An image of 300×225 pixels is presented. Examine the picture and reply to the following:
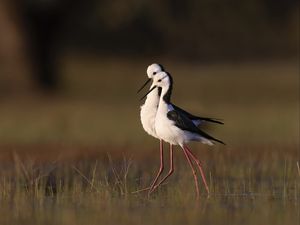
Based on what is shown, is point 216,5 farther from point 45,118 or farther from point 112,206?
point 112,206

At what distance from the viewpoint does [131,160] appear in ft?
40.6

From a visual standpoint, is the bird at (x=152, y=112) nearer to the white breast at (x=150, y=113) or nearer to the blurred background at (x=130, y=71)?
the white breast at (x=150, y=113)

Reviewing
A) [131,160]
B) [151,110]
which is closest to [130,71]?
[131,160]

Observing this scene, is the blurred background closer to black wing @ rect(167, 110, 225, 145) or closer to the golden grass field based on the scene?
the golden grass field

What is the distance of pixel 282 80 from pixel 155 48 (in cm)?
1263

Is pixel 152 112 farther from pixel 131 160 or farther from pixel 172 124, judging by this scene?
pixel 131 160

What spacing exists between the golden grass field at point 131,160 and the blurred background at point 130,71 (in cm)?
6

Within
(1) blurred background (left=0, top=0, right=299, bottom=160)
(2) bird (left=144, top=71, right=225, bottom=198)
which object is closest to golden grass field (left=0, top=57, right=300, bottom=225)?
(1) blurred background (left=0, top=0, right=299, bottom=160)

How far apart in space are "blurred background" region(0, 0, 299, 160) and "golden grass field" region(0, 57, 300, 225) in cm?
6

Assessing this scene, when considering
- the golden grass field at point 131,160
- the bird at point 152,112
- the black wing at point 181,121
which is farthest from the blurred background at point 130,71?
the black wing at point 181,121

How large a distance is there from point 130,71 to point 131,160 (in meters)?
25.5

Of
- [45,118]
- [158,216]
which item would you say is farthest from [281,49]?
[158,216]

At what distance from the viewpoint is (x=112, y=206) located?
29.2 ft

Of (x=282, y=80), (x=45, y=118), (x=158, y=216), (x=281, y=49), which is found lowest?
(x=158, y=216)
